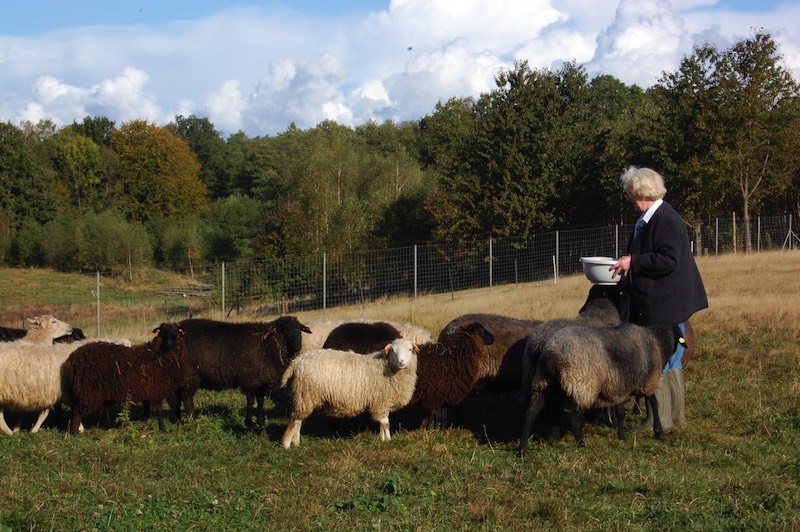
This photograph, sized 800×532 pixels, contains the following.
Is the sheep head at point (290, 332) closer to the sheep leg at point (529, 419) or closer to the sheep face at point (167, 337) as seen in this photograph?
the sheep face at point (167, 337)

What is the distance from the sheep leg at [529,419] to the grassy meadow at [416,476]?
0.48 feet

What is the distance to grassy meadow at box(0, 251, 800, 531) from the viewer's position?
5.52m

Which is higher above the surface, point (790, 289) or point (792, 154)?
point (792, 154)

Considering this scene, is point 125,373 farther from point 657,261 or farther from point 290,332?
point 657,261

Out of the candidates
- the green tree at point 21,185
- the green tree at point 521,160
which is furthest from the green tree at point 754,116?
the green tree at point 21,185

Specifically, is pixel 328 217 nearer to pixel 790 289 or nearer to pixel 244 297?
pixel 244 297

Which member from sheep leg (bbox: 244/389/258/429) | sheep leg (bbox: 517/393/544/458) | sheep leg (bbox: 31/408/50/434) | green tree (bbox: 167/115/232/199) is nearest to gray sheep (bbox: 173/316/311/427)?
sheep leg (bbox: 244/389/258/429)

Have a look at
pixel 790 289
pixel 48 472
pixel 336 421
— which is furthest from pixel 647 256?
pixel 790 289

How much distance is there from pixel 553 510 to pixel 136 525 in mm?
2932

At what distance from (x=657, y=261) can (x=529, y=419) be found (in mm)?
1903

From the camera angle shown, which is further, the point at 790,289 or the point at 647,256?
the point at 790,289

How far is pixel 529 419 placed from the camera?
7.48 m

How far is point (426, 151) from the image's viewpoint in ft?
224

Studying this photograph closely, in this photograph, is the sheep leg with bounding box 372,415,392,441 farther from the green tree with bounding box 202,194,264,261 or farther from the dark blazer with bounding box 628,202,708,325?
the green tree with bounding box 202,194,264,261
